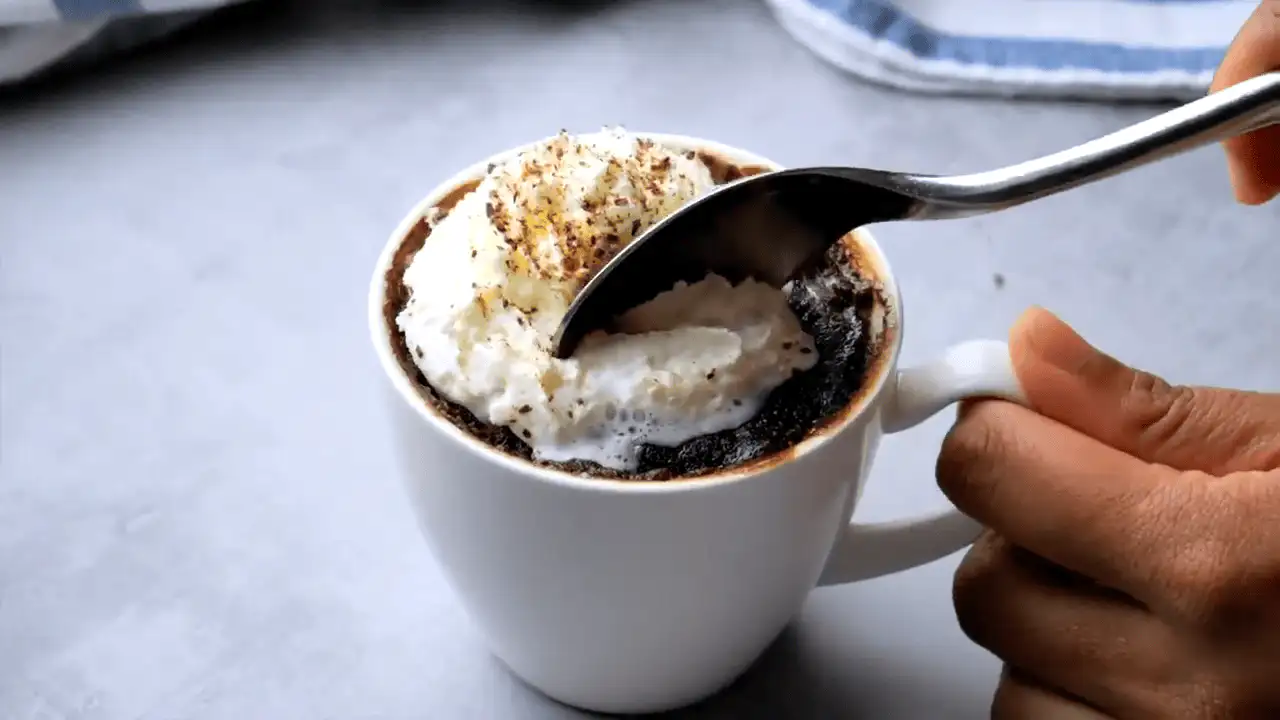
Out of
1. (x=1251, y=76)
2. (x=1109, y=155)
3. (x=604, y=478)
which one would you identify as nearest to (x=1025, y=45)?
(x=1251, y=76)

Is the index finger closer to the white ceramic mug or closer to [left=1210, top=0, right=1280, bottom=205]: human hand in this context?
the white ceramic mug

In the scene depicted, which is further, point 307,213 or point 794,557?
point 307,213

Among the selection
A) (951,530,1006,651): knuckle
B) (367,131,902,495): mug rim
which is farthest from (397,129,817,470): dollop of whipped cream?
(951,530,1006,651): knuckle

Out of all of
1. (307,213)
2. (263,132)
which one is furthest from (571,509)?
(263,132)

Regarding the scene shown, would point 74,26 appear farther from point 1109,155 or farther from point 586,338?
point 1109,155

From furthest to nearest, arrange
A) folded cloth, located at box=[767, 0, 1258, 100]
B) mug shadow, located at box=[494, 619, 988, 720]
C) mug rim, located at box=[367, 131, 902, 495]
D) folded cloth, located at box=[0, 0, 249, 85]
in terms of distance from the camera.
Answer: folded cloth, located at box=[767, 0, 1258, 100]
folded cloth, located at box=[0, 0, 249, 85]
mug shadow, located at box=[494, 619, 988, 720]
mug rim, located at box=[367, 131, 902, 495]

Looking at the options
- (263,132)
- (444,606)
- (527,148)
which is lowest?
(444,606)

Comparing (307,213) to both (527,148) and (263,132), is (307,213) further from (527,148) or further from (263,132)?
(527,148)
